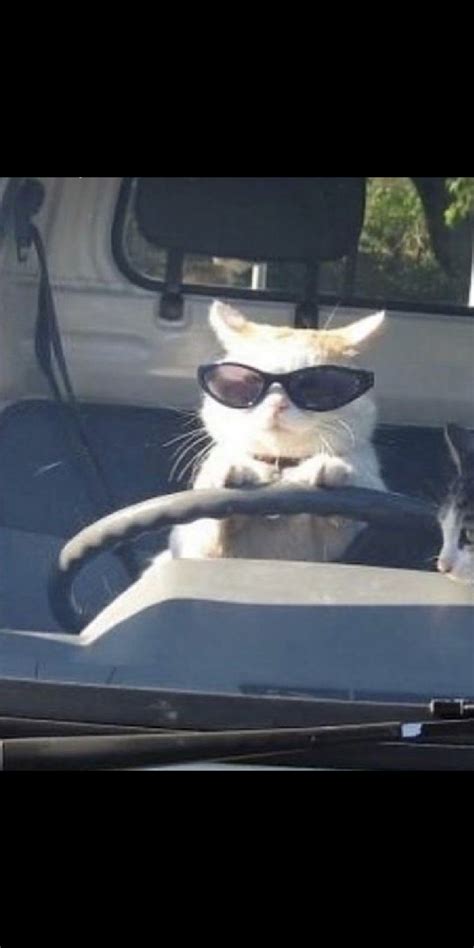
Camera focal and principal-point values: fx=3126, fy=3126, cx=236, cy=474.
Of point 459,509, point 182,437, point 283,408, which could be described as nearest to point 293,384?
point 283,408

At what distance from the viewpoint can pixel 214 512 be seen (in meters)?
4.02

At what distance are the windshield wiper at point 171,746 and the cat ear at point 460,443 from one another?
38cm

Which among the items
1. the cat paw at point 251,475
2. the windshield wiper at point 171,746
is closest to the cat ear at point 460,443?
the cat paw at point 251,475

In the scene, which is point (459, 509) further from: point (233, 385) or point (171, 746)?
point (171, 746)

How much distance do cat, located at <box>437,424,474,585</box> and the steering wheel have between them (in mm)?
23

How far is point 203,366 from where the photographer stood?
407 cm

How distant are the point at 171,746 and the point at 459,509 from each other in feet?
1.70

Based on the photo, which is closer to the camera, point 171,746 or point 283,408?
point 171,746

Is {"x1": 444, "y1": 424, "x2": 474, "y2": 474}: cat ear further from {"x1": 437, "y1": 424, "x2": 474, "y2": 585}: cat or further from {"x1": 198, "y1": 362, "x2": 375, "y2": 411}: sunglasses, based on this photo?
{"x1": 198, "y1": 362, "x2": 375, "y2": 411}: sunglasses

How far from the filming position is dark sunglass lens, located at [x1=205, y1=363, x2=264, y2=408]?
404cm
